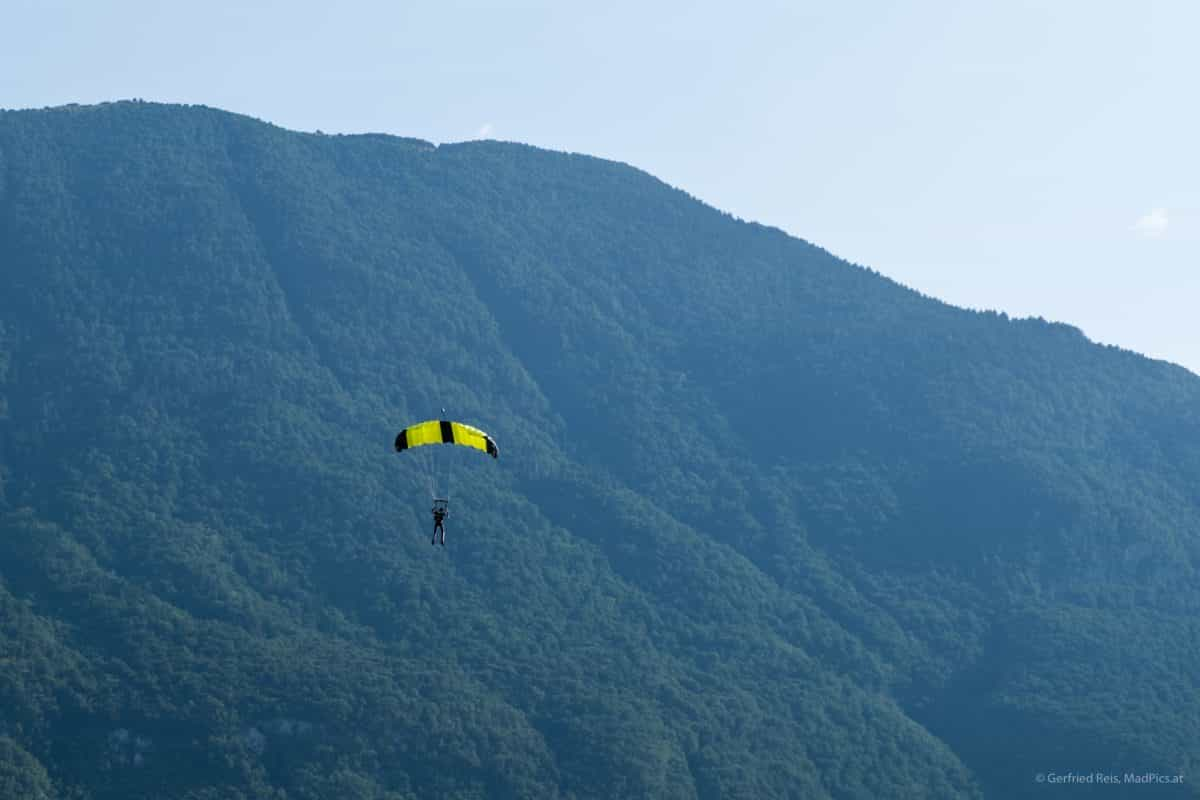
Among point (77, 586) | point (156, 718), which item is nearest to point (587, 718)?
point (156, 718)

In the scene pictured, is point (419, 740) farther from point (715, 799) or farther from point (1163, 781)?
point (1163, 781)

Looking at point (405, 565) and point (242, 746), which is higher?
point (405, 565)

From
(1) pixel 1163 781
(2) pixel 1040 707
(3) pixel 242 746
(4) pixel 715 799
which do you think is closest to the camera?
(3) pixel 242 746

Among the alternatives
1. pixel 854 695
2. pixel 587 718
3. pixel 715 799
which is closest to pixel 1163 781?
pixel 854 695

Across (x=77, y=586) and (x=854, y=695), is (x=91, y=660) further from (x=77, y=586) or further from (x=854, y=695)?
(x=854, y=695)

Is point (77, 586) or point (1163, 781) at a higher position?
point (77, 586)

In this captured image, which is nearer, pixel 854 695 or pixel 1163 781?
pixel 1163 781

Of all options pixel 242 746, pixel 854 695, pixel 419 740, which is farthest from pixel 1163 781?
pixel 242 746

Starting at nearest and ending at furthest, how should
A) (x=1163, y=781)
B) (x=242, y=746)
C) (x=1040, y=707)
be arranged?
(x=242, y=746), (x=1163, y=781), (x=1040, y=707)

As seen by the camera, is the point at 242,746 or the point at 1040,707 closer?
the point at 242,746
